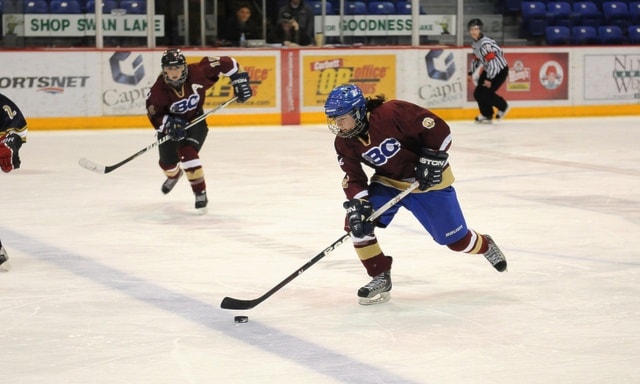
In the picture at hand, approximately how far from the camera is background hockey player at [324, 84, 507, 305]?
3857 millimetres

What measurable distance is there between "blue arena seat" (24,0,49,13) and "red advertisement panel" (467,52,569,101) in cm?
476

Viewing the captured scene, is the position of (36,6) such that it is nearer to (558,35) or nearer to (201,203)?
(201,203)

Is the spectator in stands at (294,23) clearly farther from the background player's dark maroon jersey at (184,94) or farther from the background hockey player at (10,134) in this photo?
the background hockey player at (10,134)

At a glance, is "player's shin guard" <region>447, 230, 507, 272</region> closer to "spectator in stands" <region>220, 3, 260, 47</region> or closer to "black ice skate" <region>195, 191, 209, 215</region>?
"black ice skate" <region>195, 191, 209, 215</region>

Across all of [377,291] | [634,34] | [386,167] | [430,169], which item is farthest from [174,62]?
[634,34]

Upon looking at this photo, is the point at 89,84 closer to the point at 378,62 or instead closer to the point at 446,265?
the point at 378,62

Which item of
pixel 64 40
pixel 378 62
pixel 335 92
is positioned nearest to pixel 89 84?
pixel 64 40

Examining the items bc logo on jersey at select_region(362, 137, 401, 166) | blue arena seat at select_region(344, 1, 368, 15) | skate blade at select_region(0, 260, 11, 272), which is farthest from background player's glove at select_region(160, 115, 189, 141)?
blue arena seat at select_region(344, 1, 368, 15)

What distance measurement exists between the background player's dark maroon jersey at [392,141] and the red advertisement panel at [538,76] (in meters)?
8.38

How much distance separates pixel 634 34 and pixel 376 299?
9.94 m

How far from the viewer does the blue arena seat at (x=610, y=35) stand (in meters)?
13.0

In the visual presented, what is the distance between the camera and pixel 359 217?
3836mm

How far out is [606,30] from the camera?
13156 millimetres

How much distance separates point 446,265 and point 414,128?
1063 millimetres
